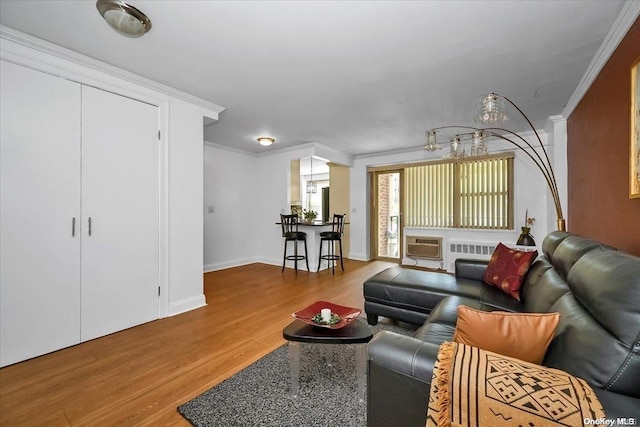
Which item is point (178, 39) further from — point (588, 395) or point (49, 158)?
point (588, 395)

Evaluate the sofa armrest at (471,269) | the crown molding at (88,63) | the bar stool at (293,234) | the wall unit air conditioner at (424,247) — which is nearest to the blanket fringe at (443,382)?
the sofa armrest at (471,269)

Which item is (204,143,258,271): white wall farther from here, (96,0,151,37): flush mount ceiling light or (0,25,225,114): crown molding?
(96,0,151,37): flush mount ceiling light

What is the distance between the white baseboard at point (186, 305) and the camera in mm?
2989

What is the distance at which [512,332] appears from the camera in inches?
39.4

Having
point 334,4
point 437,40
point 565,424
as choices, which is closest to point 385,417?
point 565,424

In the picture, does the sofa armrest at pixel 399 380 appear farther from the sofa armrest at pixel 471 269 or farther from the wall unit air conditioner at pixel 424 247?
the wall unit air conditioner at pixel 424 247

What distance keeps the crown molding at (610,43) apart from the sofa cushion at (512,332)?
2.12 metres

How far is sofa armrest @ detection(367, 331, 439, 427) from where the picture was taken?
95cm

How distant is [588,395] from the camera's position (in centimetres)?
71

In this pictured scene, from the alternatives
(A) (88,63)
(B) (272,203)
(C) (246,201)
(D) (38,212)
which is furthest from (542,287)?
(C) (246,201)

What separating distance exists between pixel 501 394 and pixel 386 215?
5.98m

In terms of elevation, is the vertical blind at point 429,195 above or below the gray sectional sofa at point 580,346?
above

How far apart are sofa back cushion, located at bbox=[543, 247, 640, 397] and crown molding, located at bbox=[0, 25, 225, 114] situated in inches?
145

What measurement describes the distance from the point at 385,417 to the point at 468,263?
7.08 ft
